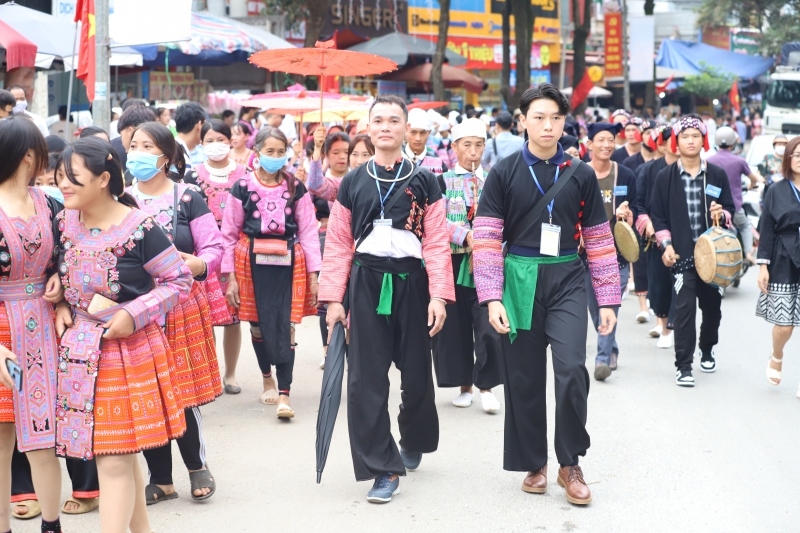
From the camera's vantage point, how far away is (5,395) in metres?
4.54

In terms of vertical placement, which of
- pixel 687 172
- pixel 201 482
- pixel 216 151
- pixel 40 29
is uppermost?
pixel 40 29

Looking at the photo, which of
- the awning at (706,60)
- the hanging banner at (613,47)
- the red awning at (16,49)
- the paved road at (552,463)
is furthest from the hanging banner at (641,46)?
the paved road at (552,463)

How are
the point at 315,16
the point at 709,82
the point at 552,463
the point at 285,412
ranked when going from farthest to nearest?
1. the point at 709,82
2. the point at 315,16
3. the point at 285,412
4. the point at 552,463

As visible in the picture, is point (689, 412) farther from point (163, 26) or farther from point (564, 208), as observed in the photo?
point (163, 26)

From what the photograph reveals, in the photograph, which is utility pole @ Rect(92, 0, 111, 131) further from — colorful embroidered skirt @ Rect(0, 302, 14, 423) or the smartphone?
the smartphone

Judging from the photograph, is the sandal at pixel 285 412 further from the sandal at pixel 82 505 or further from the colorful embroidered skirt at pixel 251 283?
the sandal at pixel 82 505

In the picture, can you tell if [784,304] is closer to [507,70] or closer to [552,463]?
[552,463]

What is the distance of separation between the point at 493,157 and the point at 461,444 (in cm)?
751

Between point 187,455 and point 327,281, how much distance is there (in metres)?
→ 1.15

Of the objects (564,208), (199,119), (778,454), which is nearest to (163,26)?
(199,119)

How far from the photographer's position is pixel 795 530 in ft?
17.3

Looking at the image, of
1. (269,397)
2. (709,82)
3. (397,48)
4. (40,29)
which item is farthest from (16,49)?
(709,82)

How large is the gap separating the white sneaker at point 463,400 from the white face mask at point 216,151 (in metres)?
2.40

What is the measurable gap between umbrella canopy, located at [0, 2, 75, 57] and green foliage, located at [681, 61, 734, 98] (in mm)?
36798
